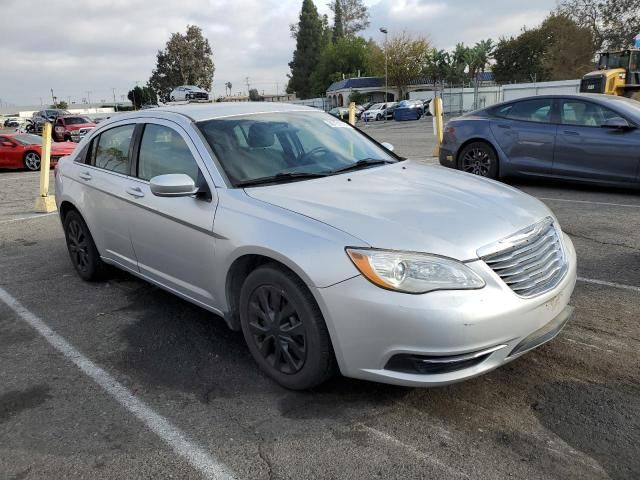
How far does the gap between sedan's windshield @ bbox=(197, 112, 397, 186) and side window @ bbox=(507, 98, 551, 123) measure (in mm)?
4926

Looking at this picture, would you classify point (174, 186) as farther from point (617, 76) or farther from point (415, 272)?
point (617, 76)

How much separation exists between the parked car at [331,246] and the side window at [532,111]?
4964mm

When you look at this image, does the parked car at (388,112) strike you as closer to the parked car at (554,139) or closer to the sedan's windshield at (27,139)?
the sedan's windshield at (27,139)

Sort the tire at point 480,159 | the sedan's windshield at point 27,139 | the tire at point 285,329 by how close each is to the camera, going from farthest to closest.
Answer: the sedan's windshield at point 27,139
the tire at point 480,159
the tire at point 285,329

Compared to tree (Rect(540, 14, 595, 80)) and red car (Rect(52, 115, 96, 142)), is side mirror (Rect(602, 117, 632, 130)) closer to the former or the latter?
red car (Rect(52, 115, 96, 142))

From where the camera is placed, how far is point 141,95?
79.3m

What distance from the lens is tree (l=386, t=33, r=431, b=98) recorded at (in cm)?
7150

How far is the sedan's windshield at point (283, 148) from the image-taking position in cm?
361

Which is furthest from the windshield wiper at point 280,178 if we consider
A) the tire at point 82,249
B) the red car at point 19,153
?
the red car at point 19,153

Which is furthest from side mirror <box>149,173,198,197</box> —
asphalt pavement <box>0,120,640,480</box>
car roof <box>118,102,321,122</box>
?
asphalt pavement <box>0,120,640,480</box>

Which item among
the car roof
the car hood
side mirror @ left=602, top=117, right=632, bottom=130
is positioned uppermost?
the car roof

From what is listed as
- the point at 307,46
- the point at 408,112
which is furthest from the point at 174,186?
the point at 307,46

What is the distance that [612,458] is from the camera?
2457mm

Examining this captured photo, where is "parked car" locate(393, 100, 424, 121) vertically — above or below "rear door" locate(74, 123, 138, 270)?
below
